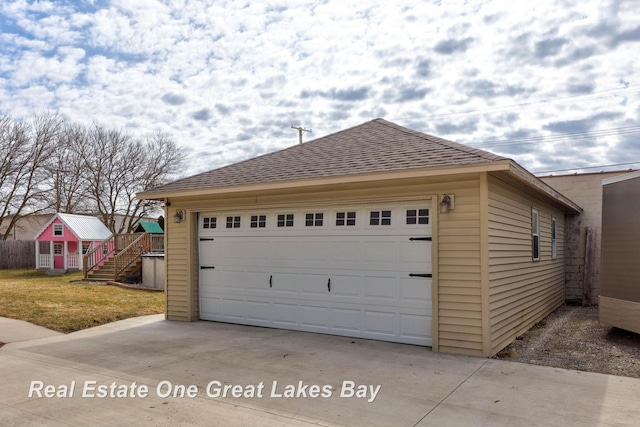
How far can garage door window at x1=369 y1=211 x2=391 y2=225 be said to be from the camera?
23.9 ft

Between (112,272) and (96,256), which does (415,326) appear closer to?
(112,272)

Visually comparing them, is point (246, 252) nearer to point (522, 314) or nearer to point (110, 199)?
point (522, 314)

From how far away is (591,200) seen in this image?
1291 cm

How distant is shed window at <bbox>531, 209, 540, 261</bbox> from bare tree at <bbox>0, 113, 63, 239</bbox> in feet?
96.3

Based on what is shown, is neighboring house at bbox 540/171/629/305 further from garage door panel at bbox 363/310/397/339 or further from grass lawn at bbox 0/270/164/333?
grass lawn at bbox 0/270/164/333

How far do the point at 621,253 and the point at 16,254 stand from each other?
29.6 metres

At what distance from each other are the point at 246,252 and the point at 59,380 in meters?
4.00

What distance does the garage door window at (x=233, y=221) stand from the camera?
353 inches

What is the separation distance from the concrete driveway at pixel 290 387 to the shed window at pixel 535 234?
3736mm

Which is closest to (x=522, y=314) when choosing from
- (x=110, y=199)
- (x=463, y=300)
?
(x=463, y=300)

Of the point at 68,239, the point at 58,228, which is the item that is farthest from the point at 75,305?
the point at 58,228

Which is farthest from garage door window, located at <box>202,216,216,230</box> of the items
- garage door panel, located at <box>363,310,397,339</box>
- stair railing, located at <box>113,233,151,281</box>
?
Result: stair railing, located at <box>113,233,151,281</box>

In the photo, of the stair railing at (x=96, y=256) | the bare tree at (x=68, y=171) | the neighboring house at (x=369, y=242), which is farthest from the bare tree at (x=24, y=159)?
the neighboring house at (x=369, y=242)

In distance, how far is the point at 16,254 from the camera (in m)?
27.0
